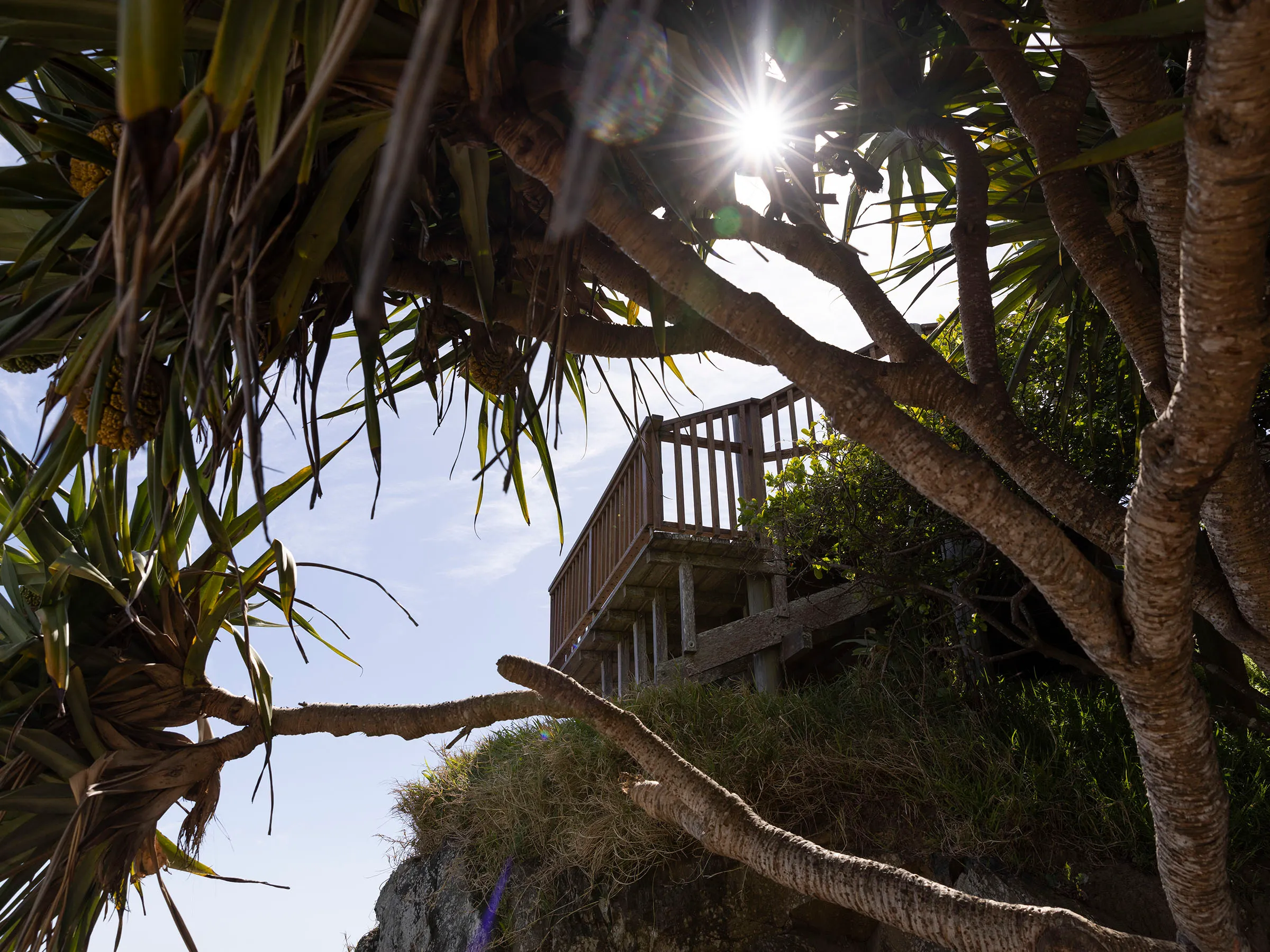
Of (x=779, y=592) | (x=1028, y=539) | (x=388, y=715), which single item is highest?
(x=779, y=592)

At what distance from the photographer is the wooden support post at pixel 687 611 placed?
245 inches

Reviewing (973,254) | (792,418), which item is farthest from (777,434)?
(973,254)

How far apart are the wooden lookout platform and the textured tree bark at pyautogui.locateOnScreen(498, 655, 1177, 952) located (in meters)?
3.36

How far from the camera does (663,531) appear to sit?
619cm

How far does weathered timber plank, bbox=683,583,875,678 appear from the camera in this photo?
19.3ft

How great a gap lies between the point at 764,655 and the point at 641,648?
1484 millimetres

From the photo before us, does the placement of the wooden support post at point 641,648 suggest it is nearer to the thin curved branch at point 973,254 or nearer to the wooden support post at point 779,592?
the wooden support post at point 779,592

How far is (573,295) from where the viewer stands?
6.89 ft

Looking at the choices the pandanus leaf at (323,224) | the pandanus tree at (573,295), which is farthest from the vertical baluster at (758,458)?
the pandanus leaf at (323,224)

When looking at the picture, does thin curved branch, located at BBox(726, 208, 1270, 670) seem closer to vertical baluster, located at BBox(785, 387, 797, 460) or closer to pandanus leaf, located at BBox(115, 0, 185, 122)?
pandanus leaf, located at BBox(115, 0, 185, 122)

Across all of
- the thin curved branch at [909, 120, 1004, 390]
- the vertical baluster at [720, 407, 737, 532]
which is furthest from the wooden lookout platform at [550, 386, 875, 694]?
the thin curved branch at [909, 120, 1004, 390]

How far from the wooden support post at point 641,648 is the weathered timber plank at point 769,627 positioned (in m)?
0.98

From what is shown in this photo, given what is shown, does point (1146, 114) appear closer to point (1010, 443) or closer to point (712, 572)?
point (1010, 443)

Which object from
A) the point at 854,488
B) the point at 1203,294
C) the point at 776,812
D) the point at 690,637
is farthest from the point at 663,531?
the point at 1203,294
